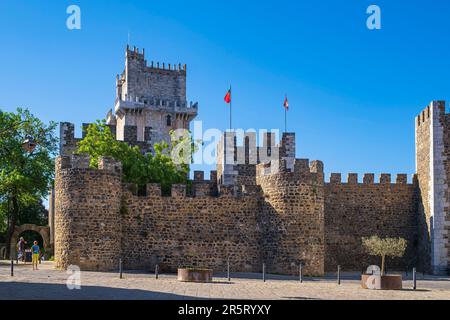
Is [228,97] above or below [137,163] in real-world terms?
above

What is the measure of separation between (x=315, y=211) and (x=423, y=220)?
24.8 feet

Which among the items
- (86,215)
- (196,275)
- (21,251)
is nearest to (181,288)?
(196,275)

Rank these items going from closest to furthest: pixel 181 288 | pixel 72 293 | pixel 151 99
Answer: pixel 72 293, pixel 181 288, pixel 151 99

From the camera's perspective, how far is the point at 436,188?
114 feet

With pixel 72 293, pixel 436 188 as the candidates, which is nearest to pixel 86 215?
pixel 72 293

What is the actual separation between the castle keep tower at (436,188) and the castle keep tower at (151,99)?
33.8 m

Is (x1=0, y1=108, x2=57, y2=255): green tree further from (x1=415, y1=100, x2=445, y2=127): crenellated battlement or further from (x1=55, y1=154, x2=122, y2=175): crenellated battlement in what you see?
(x1=415, y1=100, x2=445, y2=127): crenellated battlement

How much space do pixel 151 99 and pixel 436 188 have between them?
3843 centimetres

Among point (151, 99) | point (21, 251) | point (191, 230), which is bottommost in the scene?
point (21, 251)

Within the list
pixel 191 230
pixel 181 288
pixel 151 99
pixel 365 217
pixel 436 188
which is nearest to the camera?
pixel 181 288

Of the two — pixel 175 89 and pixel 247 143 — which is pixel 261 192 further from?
pixel 175 89

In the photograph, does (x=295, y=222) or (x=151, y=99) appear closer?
(x=295, y=222)

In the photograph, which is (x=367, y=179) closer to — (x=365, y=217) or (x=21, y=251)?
(x=365, y=217)

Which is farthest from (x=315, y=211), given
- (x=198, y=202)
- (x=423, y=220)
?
(x=423, y=220)
